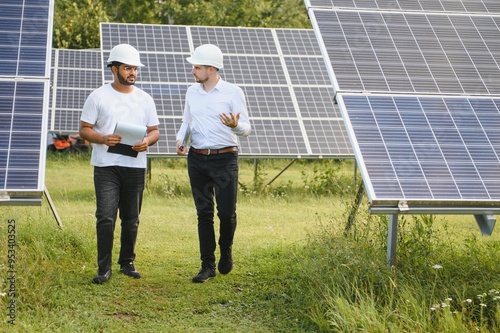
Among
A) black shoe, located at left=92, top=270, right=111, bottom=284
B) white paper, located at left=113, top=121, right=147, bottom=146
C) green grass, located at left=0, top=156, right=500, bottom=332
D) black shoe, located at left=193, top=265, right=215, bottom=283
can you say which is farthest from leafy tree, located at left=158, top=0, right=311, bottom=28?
black shoe, located at left=92, top=270, right=111, bottom=284

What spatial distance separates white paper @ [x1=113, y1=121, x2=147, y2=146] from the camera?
25.8 feet

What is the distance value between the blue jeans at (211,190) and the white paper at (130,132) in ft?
2.06

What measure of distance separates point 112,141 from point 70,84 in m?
10.4

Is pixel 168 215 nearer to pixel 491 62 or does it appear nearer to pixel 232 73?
pixel 232 73

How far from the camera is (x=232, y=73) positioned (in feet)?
50.4

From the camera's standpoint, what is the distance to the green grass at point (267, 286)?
666 centimetres

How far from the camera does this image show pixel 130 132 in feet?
25.8

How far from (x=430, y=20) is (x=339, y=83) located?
1.79m

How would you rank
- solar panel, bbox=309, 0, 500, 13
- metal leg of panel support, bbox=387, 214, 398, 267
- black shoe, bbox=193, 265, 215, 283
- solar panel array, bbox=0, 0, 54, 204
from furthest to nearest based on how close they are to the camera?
solar panel, bbox=309, 0, 500, 13 < black shoe, bbox=193, 265, 215, 283 < metal leg of panel support, bbox=387, 214, 398, 267 < solar panel array, bbox=0, 0, 54, 204

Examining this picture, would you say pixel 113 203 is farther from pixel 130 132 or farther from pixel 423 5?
pixel 423 5

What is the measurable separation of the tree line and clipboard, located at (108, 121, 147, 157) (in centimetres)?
2033

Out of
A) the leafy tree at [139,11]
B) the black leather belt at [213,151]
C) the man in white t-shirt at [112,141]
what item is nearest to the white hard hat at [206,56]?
the man in white t-shirt at [112,141]

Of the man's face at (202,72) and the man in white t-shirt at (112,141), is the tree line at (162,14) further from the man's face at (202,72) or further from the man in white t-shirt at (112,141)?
the man in white t-shirt at (112,141)

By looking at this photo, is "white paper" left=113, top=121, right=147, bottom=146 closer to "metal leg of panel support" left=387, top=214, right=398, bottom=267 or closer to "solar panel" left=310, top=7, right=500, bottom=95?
"solar panel" left=310, top=7, right=500, bottom=95
